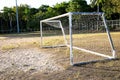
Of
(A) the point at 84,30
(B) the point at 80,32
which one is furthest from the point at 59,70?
(B) the point at 80,32

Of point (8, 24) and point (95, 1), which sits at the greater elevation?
point (95, 1)

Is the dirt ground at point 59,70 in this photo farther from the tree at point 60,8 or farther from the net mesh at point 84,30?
the tree at point 60,8

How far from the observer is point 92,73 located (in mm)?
7477

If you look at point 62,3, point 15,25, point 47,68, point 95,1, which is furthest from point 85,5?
point 47,68

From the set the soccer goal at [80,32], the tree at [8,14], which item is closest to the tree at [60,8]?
the tree at [8,14]

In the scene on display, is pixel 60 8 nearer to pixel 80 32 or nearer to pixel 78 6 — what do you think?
pixel 78 6

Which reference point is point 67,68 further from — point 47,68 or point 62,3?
point 62,3

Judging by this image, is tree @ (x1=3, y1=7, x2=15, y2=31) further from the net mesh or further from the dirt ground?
the dirt ground

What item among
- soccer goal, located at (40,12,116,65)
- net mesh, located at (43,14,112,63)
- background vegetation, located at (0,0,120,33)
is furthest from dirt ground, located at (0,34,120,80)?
background vegetation, located at (0,0,120,33)

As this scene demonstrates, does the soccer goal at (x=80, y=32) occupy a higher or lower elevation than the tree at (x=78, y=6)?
lower

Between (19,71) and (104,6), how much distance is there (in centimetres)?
2461

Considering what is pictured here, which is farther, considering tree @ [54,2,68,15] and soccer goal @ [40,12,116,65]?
tree @ [54,2,68,15]

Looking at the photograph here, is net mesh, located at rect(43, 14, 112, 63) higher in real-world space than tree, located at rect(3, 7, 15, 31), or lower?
lower

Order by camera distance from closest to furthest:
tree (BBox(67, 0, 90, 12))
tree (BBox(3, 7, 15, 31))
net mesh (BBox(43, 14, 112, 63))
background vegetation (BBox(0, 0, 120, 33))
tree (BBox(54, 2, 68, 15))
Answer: net mesh (BBox(43, 14, 112, 63))
background vegetation (BBox(0, 0, 120, 33))
tree (BBox(67, 0, 90, 12))
tree (BBox(3, 7, 15, 31))
tree (BBox(54, 2, 68, 15))
